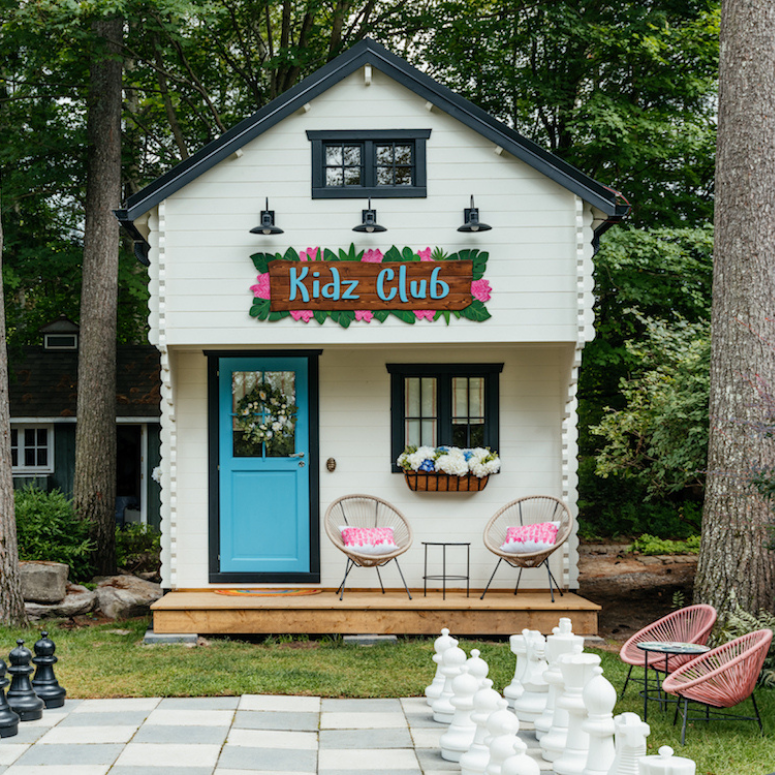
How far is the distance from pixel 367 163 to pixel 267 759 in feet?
18.3

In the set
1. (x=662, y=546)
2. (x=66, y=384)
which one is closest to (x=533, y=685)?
(x=662, y=546)

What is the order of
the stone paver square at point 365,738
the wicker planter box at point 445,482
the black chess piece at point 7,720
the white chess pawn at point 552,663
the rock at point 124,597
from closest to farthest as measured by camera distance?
the white chess pawn at point 552,663 → the black chess piece at point 7,720 → the stone paver square at point 365,738 → the wicker planter box at point 445,482 → the rock at point 124,597

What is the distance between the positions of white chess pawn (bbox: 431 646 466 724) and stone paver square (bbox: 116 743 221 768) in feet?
4.34

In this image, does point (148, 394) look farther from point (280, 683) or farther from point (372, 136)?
point (280, 683)

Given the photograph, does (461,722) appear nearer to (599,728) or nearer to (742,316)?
(599,728)

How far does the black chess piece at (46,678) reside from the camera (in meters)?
5.47

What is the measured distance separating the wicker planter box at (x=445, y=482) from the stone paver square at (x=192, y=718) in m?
3.58

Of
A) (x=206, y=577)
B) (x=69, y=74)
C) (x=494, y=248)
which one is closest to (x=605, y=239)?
(x=494, y=248)

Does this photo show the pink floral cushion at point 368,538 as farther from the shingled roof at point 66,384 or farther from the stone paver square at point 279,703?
the shingled roof at point 66,384

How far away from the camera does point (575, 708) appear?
4.23 metres

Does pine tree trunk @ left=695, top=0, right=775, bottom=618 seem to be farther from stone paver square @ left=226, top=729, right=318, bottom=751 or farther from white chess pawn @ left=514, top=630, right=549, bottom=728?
stone paver square @ left=226, top=729, right=318, bottom=751

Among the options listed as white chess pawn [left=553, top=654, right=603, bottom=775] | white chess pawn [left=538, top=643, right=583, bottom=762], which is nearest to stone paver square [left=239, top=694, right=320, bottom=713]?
white chess pawn [left=538, top=643, right=583, bottom=762]

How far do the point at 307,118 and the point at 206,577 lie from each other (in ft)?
15.1

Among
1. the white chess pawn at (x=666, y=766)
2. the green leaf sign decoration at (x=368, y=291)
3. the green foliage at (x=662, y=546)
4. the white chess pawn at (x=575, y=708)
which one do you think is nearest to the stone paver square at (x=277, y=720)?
the white chess pawn at (x=575, y=708)
